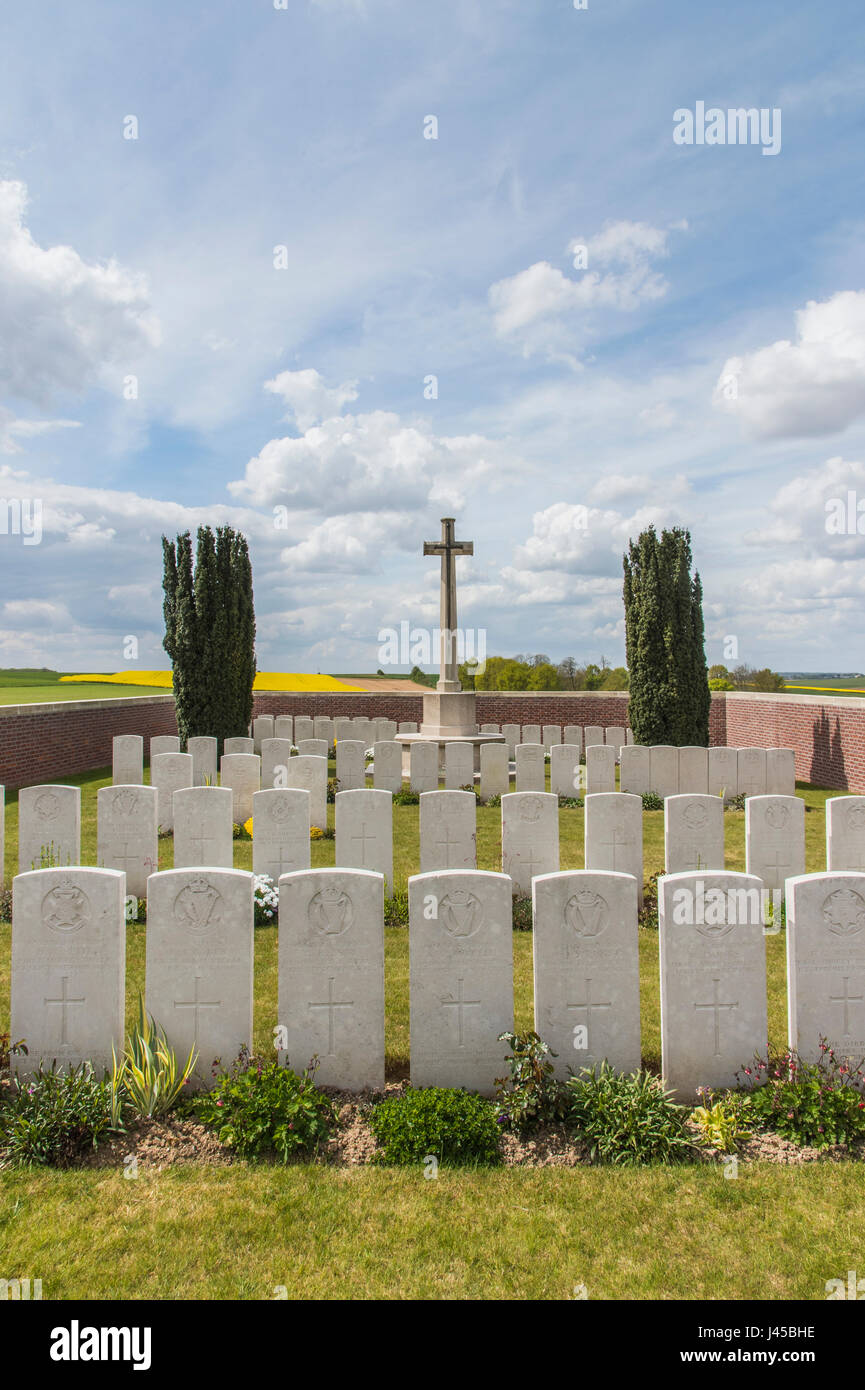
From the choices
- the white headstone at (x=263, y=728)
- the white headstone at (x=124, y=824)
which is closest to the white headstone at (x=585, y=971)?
the white headstone at (x=124, y=824)

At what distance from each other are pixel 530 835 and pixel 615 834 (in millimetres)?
848

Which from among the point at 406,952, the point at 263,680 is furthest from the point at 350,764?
the point at 263,680

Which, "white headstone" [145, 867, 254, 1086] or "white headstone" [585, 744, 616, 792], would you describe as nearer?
"white headstone" [145, 867, 254, 1086]

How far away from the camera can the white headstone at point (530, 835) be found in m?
7.92

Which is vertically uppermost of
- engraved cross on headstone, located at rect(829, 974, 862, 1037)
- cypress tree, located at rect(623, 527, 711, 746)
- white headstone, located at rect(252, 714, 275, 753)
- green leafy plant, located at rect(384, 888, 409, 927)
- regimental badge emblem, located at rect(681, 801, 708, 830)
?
cypress tree, located at rect(623, 527, 711, 746)

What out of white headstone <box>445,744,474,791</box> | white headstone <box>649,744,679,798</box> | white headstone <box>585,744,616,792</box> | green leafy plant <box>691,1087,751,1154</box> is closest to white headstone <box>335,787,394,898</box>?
green leafy plant <box>691,1087,751,1154</box>

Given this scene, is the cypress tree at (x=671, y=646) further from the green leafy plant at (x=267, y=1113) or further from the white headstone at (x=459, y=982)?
the green leafy plant at (x=267, y=1113)

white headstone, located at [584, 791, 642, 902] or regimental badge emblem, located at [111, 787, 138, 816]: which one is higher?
regimental badge emblem, located at [111, 787, 138, 816]

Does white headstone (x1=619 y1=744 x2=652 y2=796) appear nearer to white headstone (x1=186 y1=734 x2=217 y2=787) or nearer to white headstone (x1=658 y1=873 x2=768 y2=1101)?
white headstone (x1=186 y1=734 x2=217 y2=787)

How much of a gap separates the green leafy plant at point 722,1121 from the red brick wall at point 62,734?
15362mm

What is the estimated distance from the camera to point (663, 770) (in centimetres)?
Answer: 1475

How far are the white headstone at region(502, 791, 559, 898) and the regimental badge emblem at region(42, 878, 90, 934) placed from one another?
441 cm

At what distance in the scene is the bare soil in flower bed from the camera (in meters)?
3.85
